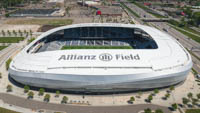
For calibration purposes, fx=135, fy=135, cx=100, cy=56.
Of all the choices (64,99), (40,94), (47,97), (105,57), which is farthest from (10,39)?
(105,57)

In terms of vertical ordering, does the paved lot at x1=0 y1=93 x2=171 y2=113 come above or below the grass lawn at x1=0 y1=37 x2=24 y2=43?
below

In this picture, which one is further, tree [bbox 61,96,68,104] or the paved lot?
tree [bbox 61,96,68,104]

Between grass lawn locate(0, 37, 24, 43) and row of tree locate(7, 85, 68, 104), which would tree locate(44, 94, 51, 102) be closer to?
row of tree locate(7, 85, 68, 104)

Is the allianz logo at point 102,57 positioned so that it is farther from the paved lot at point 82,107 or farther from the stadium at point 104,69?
the paved lot at point 82,107

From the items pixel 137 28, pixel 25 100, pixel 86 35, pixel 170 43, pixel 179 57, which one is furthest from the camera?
pixel 86 35

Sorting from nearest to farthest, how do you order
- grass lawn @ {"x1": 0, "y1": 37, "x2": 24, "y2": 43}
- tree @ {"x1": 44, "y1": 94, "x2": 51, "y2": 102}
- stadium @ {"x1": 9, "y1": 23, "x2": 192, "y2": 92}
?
tree @ {"x1": 44, "y1": 94, "x2": 51, "y2": 102} → stadium @ {"x1": 9, "y1": 23, "x2": 192, "y2": 92} → grass lawn @ {"x1": 0, "y1": 37, "x2": 24, "y2": 43}

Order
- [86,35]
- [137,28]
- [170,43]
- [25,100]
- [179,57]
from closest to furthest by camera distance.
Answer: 1. [25,100]
2. [179,57]
3. [170,43]
4. [137,28]
5. [86,35]

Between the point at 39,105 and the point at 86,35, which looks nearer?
the point at 39,105

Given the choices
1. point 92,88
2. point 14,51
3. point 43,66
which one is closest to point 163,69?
point 92,88

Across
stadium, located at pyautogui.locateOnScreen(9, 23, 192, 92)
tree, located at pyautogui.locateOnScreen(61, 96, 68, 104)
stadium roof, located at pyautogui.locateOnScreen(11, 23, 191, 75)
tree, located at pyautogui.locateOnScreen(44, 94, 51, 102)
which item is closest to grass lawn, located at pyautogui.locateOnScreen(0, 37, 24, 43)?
stadium, located at pyautogui.locateOnScreen(9, 23, 192, 92)

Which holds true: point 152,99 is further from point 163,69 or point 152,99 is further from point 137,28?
point 137,28

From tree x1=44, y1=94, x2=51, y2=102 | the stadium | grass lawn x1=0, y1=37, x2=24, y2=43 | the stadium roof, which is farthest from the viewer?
grass lawn x1=0, y1=37, x2=24, y2=43
